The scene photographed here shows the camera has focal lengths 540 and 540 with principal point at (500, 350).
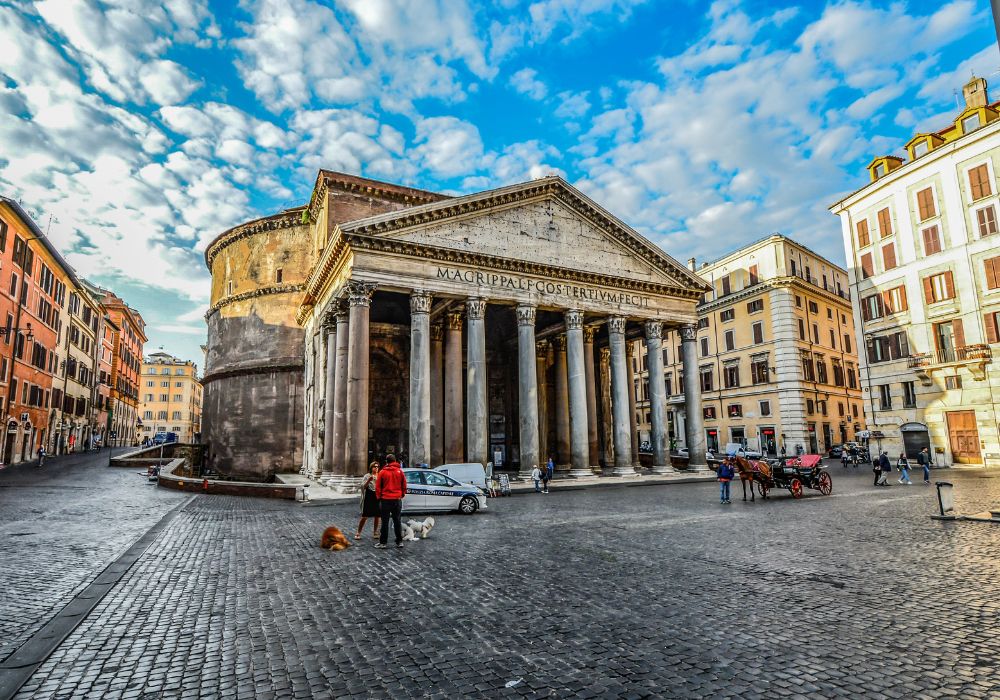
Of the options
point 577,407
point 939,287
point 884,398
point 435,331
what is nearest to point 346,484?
point 435,331

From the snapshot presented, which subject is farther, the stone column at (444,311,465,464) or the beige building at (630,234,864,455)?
the beige building at (630,234,864,455)

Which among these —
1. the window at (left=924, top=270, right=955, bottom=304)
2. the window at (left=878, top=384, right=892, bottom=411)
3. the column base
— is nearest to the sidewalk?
the column base

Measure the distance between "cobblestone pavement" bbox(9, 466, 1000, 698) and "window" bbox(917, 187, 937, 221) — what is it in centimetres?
2365

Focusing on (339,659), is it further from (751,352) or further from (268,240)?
(751,352)

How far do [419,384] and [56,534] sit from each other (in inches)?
489

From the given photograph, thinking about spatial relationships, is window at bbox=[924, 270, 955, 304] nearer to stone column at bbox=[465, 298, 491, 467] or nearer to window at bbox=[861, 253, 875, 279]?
window at bbox=[861, 253, 875, 279]

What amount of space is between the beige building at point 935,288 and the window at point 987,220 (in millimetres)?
38

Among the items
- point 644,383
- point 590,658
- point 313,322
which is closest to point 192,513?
point 590,658

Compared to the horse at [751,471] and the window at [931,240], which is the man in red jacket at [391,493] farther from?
the window at [931,240]

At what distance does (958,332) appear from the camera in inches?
1046

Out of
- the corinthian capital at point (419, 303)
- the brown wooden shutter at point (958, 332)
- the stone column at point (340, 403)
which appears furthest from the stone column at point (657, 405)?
the stone column at point (340, 403)

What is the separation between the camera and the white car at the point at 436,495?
15.1 m

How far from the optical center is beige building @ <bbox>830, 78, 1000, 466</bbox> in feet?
83.5

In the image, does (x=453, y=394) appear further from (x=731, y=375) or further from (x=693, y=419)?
(x=731, y=375)
